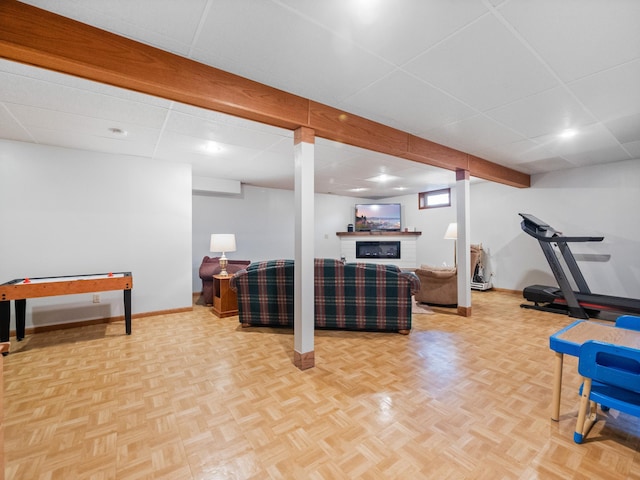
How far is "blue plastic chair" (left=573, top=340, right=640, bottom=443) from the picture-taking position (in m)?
1.43

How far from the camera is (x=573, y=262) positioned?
184 inches

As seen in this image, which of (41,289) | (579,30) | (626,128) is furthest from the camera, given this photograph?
(626,128)

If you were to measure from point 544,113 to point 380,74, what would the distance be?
1.90 metres

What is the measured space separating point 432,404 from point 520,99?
8.78ft

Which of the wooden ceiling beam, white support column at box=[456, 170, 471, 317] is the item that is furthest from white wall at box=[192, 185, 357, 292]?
the wooden ceiling beam

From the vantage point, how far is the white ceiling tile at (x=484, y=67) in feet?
5.81

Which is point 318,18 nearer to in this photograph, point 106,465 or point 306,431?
point 306,431

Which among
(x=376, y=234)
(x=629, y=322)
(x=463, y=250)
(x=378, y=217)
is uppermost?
A: (x=378, y=217)

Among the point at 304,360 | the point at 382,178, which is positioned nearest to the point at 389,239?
the point at 382,178

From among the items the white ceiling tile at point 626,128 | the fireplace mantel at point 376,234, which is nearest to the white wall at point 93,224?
the fireplace mantel at point 376,234

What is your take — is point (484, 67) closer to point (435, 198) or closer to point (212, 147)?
point (212, 147)

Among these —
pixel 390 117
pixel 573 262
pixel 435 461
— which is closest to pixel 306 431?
pixel 435 461

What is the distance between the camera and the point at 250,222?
6711 mm

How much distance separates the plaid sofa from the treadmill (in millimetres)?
2638
